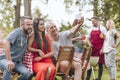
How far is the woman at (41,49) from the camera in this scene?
7053 mm

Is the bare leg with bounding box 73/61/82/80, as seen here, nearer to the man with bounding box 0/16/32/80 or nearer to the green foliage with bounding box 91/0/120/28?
the man with bounding box 0/16/32/80

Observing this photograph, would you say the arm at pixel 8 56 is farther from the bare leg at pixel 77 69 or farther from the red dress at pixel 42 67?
the bare leg at pixel 77 69

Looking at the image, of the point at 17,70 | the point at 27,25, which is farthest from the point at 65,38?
the point at 17,70

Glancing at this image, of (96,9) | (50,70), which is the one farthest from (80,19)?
(96,9)

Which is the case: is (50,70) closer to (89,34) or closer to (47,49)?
(47,49)

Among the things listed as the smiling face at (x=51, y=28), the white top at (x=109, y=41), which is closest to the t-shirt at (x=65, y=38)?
the smiling face at (x=51, y=28)

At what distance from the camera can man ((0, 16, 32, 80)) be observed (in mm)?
6859

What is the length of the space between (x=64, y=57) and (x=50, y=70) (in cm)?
60

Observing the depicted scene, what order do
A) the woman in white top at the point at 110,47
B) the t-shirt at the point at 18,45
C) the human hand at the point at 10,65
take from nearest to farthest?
1. the human hand at the point at 10,65
2. the t-shirt at the point at 18,45
3. the woman in white top at the point at 110,47

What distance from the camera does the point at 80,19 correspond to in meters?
7.68

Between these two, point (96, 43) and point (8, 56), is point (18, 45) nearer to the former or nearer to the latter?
point (8, 56)

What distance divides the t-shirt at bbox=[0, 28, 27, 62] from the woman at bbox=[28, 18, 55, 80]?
0.18 meters

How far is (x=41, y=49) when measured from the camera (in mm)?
7301

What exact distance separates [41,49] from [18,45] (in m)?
0.47
